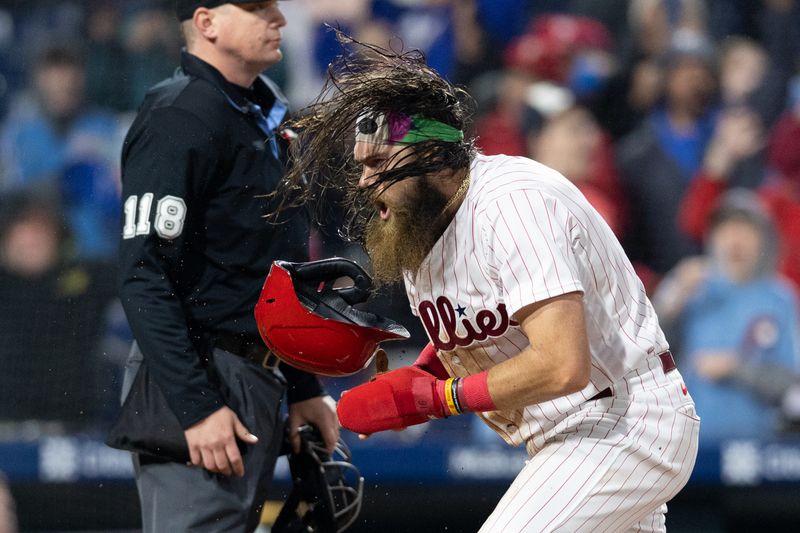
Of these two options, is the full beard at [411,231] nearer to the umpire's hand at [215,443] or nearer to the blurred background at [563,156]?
the umpire's hand at [215,443]

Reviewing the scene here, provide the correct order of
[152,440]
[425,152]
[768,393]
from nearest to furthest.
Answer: [425,152], [152,440], [768,393]

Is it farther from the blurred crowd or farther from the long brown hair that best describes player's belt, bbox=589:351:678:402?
the blurred crowd

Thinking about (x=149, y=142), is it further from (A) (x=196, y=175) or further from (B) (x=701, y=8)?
(B) (x=701, y=8)

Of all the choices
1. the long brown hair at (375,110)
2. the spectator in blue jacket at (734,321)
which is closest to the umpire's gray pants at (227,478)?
the long brown hair at (375,110)

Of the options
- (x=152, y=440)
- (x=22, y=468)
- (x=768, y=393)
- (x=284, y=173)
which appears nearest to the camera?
(x=152, y=440)

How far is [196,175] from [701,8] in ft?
13.0

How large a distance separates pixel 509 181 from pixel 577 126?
145 inches

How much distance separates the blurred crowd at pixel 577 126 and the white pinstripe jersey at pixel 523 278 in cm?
332

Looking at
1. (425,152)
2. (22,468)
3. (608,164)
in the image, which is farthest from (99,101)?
(425,152)

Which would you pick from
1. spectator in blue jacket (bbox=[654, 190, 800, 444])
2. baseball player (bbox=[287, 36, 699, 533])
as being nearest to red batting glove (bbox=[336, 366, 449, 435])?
baseball player (bbox=[287, 36, 699, 533])

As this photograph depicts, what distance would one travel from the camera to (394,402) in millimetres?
2520

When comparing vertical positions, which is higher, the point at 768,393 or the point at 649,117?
the point at 649,117

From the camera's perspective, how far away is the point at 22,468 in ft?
17.4

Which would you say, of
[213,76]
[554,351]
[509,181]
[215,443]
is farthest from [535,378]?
[213,76]
